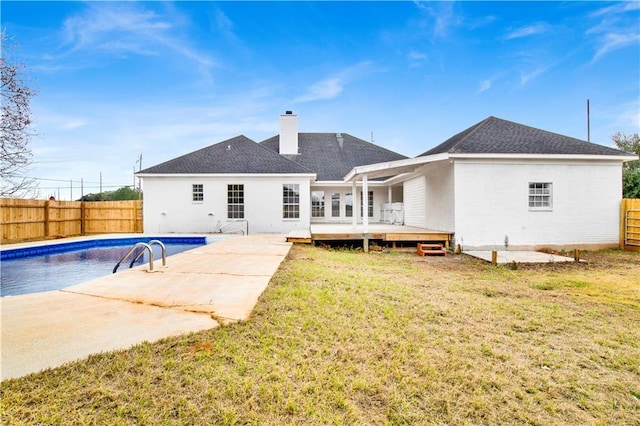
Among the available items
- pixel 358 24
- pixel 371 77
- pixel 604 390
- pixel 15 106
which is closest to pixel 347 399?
pixel 604 390

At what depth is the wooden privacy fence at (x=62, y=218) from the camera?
13266 mm

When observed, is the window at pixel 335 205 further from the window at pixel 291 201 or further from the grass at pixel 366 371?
the grass at pixel 366 371

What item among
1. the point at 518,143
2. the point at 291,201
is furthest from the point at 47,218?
the point at 518,143

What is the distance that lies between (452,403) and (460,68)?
18189 mm

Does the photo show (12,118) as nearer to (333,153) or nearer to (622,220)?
(622,220)

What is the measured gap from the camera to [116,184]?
3391 centimetres

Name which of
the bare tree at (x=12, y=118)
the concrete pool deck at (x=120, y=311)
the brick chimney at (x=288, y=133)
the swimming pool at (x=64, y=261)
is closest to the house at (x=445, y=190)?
the brick chimney at (x=288, y=133)

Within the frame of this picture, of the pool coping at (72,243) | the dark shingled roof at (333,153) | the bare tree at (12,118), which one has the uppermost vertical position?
the dark shingled roof at (333,153)

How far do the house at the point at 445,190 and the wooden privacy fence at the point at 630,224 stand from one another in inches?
9.7

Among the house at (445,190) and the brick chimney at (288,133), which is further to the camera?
the brick chimney at (288,133)

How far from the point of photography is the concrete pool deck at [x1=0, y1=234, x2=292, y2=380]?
2936mm

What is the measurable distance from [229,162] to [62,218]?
27.6 ft

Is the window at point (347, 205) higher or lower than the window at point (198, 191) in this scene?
lower

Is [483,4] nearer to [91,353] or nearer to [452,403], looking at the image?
[452,403]
